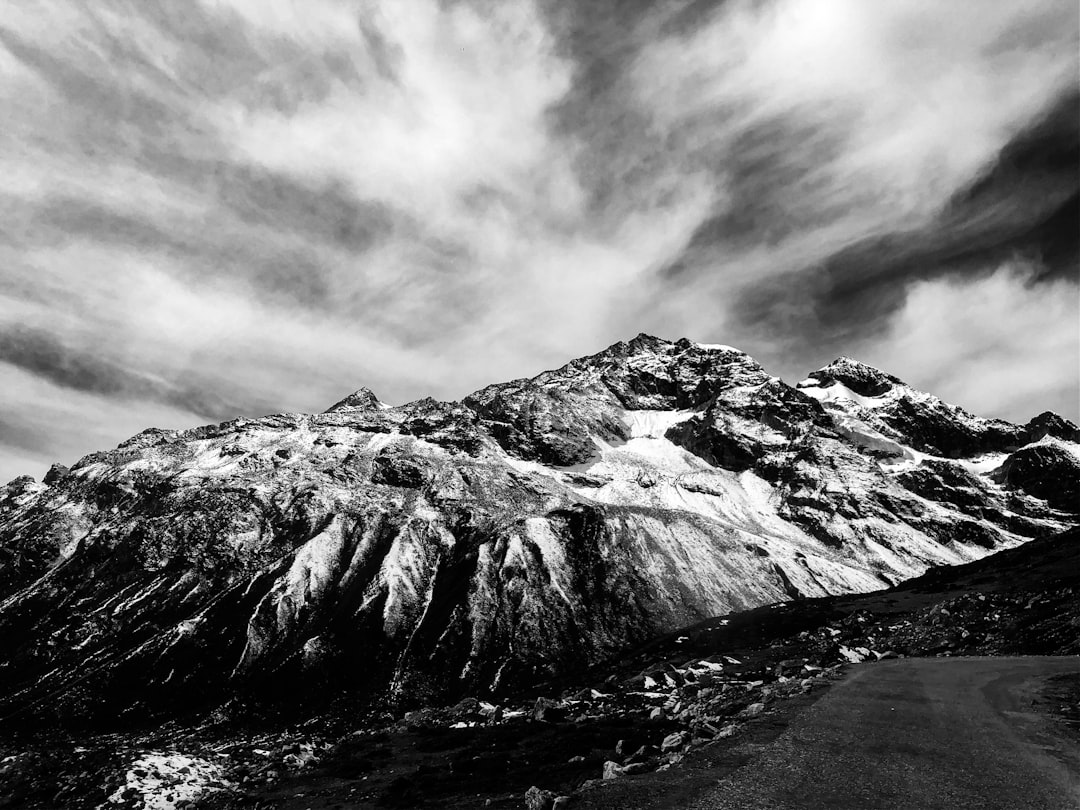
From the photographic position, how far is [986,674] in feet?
147

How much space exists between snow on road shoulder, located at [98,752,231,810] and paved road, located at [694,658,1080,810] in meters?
63.0

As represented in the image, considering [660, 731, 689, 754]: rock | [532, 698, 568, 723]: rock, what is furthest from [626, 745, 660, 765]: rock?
[532, 698, 568, 723]: rock

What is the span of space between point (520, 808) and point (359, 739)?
5702 cm

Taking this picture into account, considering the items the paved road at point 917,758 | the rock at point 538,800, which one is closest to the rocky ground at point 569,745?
the rock at point 538,800

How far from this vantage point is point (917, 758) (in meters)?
25.2

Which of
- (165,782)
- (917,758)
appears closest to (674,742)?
(917,758)

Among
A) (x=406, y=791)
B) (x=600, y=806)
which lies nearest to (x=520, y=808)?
(x=600, y=806)

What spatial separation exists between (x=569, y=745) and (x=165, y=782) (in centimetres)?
5046

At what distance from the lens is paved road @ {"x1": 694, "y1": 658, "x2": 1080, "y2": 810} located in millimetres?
20797

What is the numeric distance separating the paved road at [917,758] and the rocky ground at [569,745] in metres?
1.96

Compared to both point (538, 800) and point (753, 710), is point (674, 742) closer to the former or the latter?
point (753, 710)

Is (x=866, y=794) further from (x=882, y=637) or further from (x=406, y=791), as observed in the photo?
(x=882, y=637)

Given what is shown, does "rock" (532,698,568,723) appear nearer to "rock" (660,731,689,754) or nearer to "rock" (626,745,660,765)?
"rock" (626,745,660,765)

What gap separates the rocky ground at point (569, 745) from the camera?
33.0 m
